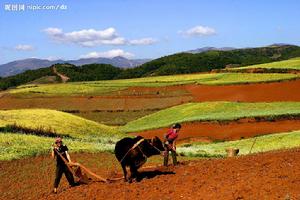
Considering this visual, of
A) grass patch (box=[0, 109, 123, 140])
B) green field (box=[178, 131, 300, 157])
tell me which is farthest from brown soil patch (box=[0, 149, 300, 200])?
grass patch (box=[0, 109, 123, 140])

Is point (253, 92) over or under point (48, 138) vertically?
over

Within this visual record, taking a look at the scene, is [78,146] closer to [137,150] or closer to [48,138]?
[48,138]

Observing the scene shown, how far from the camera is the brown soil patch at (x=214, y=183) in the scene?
560 inches

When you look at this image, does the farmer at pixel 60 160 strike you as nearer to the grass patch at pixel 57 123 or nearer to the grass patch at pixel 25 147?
the grass patch at pixel 25 147

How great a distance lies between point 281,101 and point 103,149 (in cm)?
3753

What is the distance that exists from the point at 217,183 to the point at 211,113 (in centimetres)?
4464

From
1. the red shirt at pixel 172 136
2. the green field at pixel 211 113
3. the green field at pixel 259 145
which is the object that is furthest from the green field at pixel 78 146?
the green field at pixel 211 113

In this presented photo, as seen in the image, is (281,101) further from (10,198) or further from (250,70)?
(10,198)

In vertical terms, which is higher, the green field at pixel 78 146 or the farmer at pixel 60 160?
the farmer at pixel 60 160

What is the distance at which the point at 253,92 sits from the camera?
243 ft

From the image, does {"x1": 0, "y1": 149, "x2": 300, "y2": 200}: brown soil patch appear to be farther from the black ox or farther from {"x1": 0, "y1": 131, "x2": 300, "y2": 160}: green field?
{"x1": 0, "y1": 131, "x2": 300, "y2": 160}: green field

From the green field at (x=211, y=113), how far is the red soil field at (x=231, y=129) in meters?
1.05

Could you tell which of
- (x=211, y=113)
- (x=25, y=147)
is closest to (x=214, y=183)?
(x=25, y=147)

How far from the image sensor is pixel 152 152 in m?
17.4
